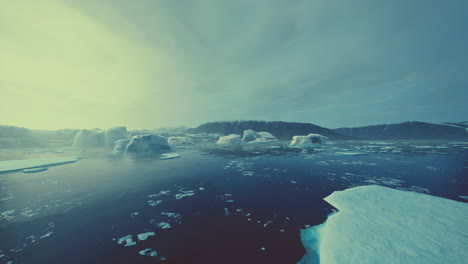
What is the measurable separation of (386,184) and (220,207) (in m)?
11.1

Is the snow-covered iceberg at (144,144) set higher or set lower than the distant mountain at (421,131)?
lower

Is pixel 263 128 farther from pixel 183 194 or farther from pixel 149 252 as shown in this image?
pixel 149 252

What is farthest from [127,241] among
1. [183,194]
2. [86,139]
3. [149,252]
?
[86,139]

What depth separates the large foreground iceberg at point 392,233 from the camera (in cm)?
364

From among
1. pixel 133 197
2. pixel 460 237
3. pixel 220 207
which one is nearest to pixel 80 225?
pixel 133 197

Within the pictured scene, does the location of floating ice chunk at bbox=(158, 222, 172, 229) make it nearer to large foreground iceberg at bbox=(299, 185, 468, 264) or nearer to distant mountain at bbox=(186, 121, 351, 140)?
large foreground iceberg at bbox=(299, 185, 468, 264)

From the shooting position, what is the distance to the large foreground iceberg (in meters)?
3.64

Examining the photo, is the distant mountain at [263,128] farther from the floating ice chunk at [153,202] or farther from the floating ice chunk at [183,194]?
the floating ice chunk at [153,202]

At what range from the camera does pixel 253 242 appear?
473cm

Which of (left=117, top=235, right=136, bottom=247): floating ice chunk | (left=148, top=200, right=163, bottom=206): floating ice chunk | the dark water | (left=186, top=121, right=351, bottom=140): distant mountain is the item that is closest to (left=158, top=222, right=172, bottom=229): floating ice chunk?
the dark water

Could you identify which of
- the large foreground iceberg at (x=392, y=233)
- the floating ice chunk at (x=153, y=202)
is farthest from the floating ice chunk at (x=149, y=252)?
the large foreground iceberg at (x=392, y=233)

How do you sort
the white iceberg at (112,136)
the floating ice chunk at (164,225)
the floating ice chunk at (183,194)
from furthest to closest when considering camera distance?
the white iceberg at (112,136) < the floating ice chunk at (183,194) < the floating ice chunk at (164,225)

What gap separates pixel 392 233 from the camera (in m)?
4.43

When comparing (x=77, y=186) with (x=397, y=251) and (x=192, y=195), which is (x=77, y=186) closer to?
(x=192, y=195)
